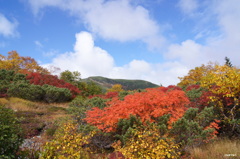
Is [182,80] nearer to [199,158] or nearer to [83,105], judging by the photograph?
[83,105]

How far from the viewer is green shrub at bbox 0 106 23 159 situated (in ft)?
12.2

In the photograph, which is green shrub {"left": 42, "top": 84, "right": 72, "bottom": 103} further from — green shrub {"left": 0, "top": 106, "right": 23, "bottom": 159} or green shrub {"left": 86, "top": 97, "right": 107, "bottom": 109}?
green shrub {"left": 0, "top": 106, "right": 23, "bottom": 159}

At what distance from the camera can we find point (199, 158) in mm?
4984

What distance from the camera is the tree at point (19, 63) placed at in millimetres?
34281

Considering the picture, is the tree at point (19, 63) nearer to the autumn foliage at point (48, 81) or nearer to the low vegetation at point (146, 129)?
the autumn foliage at point (48, 81)

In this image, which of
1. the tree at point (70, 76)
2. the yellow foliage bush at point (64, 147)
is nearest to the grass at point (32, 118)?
the yellow foliage bush at point (64, 147)

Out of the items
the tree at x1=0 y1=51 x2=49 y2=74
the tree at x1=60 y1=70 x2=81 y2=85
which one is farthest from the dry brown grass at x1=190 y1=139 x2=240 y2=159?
the tree at x1=0 y1=51 x2=49 y2=74

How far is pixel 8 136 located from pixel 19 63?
1583 inches

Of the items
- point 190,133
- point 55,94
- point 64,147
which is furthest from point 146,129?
point 55,94

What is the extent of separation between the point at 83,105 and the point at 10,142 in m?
7.33

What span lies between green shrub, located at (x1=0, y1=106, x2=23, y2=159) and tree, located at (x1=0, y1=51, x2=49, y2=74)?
118 ft

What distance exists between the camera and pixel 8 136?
391 centimetres

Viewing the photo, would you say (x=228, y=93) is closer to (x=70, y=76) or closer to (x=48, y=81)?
(x=48, y=81)

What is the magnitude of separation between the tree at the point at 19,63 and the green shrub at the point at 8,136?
36.1m
